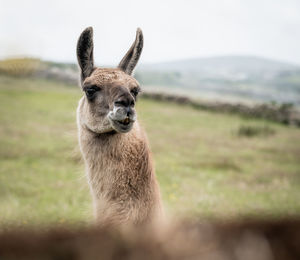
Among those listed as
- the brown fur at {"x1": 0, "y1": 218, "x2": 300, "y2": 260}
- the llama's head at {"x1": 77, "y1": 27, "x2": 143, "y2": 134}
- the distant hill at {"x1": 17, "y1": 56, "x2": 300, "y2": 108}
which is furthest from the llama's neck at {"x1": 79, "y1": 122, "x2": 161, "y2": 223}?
the distant hill at {"x1": 17, "y1": 56, "x2": 300, "y2": 108}

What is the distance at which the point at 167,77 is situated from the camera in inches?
2044

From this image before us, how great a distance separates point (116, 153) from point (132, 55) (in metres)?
1.39

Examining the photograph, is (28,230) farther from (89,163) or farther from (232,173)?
(232,173)

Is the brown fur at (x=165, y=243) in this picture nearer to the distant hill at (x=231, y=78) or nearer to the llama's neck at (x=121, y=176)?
the llama's neck at (x=121, y=176)

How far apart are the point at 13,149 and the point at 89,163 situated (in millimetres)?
7934

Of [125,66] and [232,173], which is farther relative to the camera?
[232,173]

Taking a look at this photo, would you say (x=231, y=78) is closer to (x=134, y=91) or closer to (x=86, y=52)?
(x=86, y=52)

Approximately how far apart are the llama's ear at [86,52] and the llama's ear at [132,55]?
388 millimetres

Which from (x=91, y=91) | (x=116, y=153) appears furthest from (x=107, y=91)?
(x=116, y=153)

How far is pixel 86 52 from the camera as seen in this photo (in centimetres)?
414

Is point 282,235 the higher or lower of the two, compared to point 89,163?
higher

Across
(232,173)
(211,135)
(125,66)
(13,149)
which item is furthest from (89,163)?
(211,135)

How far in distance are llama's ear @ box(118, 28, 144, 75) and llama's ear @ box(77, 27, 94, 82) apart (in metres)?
0.39

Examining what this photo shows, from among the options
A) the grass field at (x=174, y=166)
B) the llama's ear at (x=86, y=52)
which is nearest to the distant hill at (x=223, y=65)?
the grass field at (x=174, y=166)
